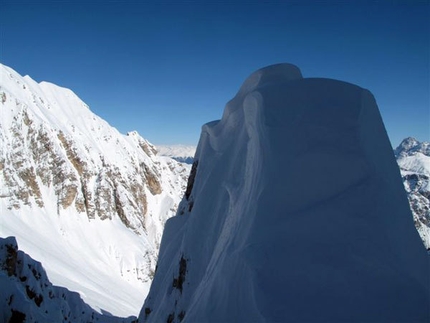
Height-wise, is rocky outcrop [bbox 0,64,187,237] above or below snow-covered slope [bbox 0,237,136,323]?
above

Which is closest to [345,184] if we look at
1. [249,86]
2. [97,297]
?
[249,86]

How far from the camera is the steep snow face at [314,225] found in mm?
5227

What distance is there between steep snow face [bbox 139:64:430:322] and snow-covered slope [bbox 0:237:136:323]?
285 inches

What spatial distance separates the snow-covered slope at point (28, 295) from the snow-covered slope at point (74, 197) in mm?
14726

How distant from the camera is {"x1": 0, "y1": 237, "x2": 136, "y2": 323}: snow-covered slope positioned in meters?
12.3

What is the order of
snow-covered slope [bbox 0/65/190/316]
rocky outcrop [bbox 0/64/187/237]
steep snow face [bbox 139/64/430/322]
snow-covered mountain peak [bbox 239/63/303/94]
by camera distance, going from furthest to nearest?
rocky outcrop [bbox 0/64/187/237], snow-covered slope [bbox 0/65/190/316], snow-covered mountain peak [bbox 239/63/303/94], steep snow face [bbox 139/64/430/322]

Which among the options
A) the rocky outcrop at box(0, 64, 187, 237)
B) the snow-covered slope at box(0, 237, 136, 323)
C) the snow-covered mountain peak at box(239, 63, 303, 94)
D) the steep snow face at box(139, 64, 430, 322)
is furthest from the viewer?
the rocky outcrop at box(0, 64, 187, 237)

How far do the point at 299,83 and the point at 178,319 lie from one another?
8513 millimetres

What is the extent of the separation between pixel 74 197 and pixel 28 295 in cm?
6084

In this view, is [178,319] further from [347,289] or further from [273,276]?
[347,289]

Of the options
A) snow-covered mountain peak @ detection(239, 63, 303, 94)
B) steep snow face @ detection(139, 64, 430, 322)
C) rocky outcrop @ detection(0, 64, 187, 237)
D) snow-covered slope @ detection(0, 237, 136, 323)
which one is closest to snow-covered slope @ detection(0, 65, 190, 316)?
rocky outcrop @ detection(0, 64, 187, 237)

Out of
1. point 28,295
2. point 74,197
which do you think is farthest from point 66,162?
point 28,295

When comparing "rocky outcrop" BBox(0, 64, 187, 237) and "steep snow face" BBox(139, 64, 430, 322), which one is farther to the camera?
"rocky outcrop" BBox(0, 64, 187, 237)

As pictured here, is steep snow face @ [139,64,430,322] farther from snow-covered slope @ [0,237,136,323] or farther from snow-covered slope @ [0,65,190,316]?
snow-covered slope @ [0,65,190,316]
